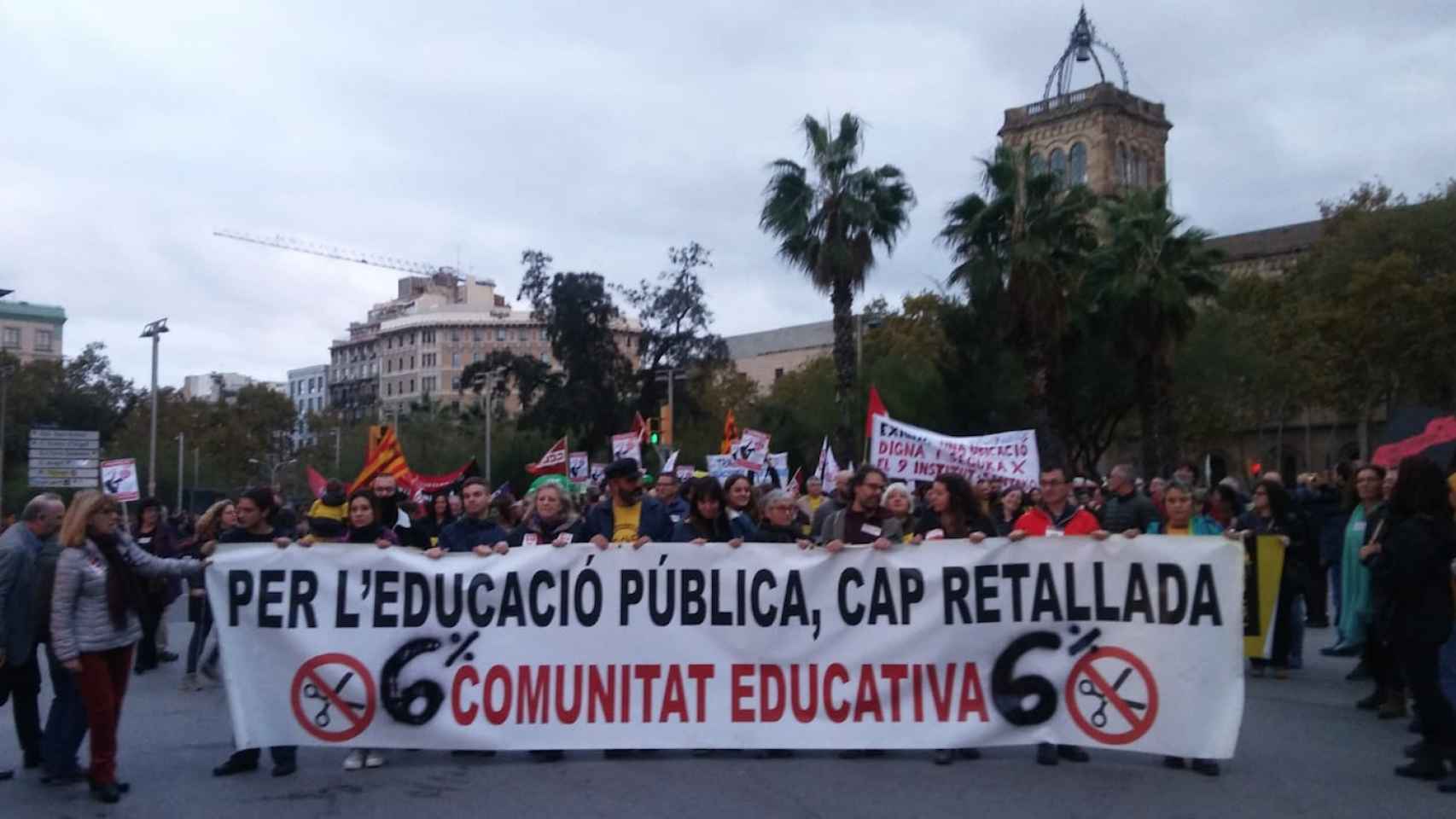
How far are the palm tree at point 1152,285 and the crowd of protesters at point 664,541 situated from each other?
25452 mm

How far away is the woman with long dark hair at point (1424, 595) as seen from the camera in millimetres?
7309

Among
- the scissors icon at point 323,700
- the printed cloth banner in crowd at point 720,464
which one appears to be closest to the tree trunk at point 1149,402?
the printed cloth banner in crowd at point 720,464

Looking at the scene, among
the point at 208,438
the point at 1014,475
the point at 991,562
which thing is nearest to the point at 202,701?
the point at 991,562

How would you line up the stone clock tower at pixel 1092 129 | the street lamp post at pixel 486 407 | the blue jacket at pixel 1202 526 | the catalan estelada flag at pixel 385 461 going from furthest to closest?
the stone clock tower at pixel 1092 129 < the street lamp post at pixel 486 407 < the catalan estelada flag at pixel 385 461 < the blue jacket at pixel 1202 526

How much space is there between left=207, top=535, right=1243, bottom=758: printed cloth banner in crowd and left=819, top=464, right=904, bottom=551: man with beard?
18.1 inches

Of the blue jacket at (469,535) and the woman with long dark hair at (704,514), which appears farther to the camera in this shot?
the woman with long dark hair at (704,514)

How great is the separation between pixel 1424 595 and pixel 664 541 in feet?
14.0

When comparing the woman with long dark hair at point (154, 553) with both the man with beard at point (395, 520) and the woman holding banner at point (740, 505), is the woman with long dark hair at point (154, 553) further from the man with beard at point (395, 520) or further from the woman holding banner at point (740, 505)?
the woman holding banner at point (740, 505)

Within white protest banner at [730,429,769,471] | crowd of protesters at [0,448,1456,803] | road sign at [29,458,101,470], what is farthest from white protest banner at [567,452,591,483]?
crowd of protesters at [0,448,1456,803]

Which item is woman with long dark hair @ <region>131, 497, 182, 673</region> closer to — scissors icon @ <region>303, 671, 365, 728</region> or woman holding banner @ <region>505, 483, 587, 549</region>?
woman holding banner @ <region>505, 483, 587, 549</region>

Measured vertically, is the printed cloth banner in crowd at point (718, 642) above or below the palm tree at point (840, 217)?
below

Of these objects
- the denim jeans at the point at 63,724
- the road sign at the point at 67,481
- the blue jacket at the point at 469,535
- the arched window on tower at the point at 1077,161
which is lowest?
the denim jeans at the point at 63,724

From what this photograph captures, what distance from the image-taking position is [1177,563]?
25.0 ft

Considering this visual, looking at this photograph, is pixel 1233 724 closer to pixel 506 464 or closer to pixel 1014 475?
pixel 1014 475
